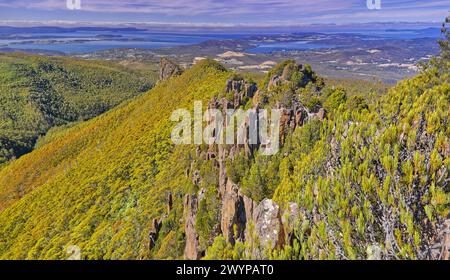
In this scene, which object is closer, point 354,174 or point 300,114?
point 354,174

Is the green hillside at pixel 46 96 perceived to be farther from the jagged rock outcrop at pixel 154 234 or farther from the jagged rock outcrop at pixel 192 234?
the jagged rock outcrop at pixel 192 234

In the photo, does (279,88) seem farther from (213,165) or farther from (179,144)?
(179,144)

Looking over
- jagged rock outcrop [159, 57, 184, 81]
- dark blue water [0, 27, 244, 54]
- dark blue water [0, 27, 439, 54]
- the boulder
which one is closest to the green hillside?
dark blue water [0, 27, 244, 54]

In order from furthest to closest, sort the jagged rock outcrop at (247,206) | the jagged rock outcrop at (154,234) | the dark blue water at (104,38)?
the dark blue water at (104,38), the jagged rock outcrop at (154,234), the jagged rock outcrop at (247,206)

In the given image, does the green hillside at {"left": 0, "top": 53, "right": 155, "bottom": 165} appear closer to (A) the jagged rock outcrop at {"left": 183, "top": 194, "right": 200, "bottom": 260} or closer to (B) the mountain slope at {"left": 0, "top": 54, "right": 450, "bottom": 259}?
(B) the mountain slope at {"left": 0, "top": 54, "right": 450, "bottom": 259}

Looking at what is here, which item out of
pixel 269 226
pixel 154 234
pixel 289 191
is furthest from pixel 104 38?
pixel 269 226

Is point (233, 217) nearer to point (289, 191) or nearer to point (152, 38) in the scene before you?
point (289, 191)

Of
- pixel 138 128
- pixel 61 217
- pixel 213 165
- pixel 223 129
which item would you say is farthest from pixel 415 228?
pixel 138 128

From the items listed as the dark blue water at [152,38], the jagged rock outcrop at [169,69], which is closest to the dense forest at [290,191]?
the dark blue water at [152,38]
